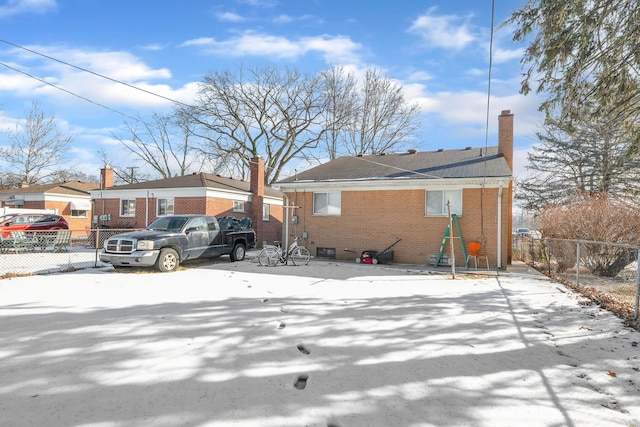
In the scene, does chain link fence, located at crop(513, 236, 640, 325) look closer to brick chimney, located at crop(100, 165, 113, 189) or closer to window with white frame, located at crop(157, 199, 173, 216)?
window with white frame, located at crop(157, 199, 173, 216)

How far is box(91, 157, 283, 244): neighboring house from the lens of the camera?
68.5 ft

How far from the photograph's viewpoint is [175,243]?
38.8 ft

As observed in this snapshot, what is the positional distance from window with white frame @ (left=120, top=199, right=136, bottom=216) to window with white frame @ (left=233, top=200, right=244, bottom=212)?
6026 mm

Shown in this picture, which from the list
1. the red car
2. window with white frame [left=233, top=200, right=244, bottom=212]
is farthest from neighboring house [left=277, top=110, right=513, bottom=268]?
the red car

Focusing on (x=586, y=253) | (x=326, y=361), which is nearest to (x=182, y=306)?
(x=326, y=361)

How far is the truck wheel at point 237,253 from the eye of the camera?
14.5 meters

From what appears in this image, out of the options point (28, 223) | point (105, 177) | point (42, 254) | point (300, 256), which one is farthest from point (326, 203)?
point (105, 177)

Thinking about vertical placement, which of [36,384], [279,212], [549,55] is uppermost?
[549,55]

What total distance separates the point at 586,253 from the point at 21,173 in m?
49.2

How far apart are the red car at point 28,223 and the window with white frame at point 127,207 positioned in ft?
11.1

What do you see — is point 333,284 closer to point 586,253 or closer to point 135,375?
point 135,375

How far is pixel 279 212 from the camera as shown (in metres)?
26.7

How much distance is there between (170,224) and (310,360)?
976 centimetres

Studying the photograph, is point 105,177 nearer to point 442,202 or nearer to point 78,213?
point 78,213
